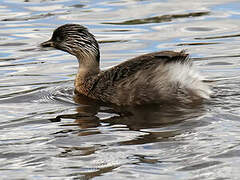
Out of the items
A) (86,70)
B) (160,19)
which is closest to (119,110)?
(86,70)

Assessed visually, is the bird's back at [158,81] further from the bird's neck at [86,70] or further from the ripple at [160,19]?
the ripple at [160,19]

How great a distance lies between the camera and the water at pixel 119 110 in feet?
23.2

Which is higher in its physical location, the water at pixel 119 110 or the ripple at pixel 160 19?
the ripple at pixel 160 19

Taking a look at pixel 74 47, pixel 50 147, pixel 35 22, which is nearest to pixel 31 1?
pixel 35 22

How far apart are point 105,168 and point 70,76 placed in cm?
538

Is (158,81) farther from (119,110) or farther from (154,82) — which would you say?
(119,110)

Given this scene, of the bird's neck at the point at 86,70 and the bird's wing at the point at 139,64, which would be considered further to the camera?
the bird's neck at the point at 86,70

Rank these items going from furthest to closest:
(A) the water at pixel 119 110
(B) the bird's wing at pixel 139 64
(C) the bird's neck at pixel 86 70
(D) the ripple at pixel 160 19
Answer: (D) the ripple at pixel 160 19, (C) the bird's neck at pixel 86 70, (B) the bird's wing at pixel 139 64, (A) the water at pixel 119 110

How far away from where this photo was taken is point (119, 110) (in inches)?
385

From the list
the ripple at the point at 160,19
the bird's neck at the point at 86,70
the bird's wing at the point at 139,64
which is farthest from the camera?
the ripple at the point at 160,19

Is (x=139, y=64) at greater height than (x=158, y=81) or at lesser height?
greater

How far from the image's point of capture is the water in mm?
7074

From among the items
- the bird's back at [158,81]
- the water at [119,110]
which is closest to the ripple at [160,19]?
the water at [119,110]

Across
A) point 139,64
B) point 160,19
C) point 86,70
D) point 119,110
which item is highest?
point 160,19
